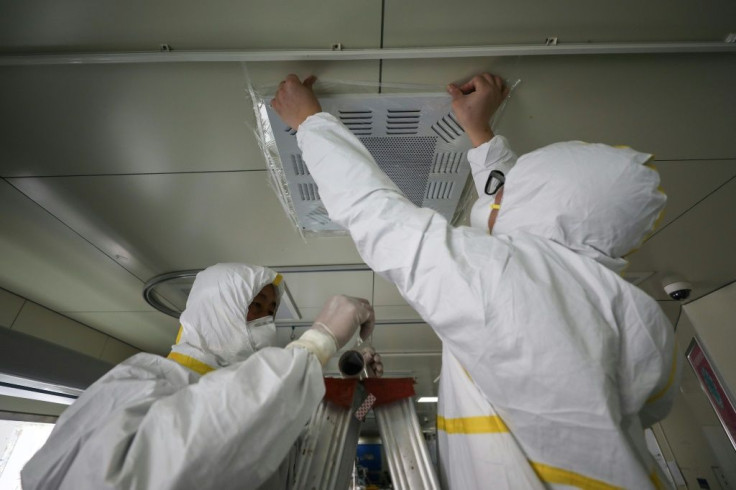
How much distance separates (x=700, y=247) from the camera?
1.62 meters

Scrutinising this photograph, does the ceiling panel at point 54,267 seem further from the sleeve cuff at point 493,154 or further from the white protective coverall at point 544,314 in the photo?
the sleeve cuff at point 493,154

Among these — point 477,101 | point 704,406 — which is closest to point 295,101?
point 477,101

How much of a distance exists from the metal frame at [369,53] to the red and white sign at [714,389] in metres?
2.38

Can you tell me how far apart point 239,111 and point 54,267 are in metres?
1.66

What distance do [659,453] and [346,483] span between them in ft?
12.1

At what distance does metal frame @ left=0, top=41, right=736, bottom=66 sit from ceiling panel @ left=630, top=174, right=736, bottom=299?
88cm

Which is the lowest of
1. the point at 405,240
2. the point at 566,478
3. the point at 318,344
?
the point at 566,478

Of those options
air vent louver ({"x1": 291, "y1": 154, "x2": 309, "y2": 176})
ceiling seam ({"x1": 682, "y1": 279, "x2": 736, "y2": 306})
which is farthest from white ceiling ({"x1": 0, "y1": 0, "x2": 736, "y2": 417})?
ceiling seam ({"x1": 682, "y1": 279, "x2": 736, "y2": 306})

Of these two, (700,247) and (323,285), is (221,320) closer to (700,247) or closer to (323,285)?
(323,285)

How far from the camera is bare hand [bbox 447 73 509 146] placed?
2.83 feet

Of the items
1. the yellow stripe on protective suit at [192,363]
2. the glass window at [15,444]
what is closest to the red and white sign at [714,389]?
the yellow stripe on protective suit at [192,363]

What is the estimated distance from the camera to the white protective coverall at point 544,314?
0.50 meters

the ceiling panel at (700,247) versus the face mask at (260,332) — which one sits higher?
the ceiling panel at (700,247)

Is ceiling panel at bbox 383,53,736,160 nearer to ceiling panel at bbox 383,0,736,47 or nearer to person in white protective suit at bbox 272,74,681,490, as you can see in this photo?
ceiling panel at bbox 383,0,736,47
